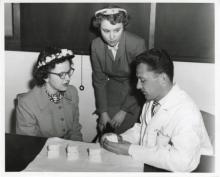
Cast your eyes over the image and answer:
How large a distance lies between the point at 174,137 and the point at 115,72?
1314mm

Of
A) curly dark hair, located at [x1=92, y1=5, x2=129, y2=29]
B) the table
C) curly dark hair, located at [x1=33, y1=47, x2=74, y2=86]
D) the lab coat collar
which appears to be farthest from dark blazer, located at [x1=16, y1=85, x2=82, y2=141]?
the lab coat collar

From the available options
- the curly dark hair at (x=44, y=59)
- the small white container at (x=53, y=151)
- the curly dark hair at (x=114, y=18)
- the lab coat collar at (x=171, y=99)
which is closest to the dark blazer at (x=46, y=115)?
the curly dark hair at (x=44, y=59)

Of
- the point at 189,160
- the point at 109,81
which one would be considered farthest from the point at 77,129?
the point at 189,160

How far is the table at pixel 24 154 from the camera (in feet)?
5.24

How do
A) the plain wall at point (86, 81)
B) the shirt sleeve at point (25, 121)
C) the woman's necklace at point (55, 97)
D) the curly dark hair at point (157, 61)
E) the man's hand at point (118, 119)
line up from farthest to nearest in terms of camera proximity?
the plain wall at point (86, 81) < the man's hand at point (118, 119) < the woman's necklace at point (55, 97) < the shirt sleeve at point (25, 121) < the curly dark hair at point (157, 61)

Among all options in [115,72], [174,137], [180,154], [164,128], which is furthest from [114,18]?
[180,154]

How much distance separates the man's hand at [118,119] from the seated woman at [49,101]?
0.52m

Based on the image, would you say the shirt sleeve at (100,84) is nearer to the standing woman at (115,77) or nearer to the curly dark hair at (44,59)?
the standing woman at (115,77)

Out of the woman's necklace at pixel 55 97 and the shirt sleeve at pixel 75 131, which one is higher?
the woman's necklace at pixel 55 97

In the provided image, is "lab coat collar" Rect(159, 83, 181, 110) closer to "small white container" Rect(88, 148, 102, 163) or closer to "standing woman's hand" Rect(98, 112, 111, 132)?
"small white container" Rect(88, 148, 102, 163)

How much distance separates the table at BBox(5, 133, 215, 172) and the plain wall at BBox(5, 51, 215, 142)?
145 centimetres

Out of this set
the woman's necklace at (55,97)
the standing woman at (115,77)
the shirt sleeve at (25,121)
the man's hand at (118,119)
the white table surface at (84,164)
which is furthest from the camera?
the man's hand at (118,119)

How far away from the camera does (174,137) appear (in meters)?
1.65

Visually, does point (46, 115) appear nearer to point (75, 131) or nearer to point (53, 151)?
point (75, 131)
